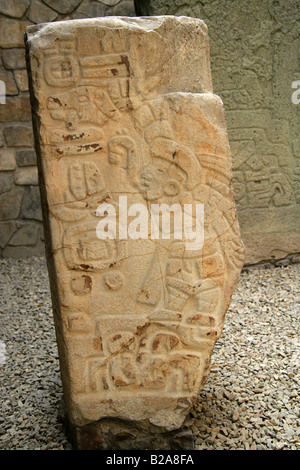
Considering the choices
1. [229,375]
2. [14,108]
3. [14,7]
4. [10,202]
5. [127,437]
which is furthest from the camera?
[10,202]

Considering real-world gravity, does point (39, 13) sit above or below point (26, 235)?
above

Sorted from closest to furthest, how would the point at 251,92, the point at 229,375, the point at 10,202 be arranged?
1. the point at 229,375
2. the point at 251,92
3. the point at 10,202

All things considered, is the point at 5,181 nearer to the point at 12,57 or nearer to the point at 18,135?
the point at 18,135

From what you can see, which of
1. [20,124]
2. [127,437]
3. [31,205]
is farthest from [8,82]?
[127,437]

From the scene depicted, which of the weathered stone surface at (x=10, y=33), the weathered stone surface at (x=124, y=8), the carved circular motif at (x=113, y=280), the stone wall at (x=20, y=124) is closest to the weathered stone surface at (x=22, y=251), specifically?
the stone wall at (x=20, y=124)

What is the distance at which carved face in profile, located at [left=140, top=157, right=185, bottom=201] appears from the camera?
6.10 feet

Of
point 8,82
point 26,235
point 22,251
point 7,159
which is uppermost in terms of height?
point 8,82

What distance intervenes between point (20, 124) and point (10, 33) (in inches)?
26.6

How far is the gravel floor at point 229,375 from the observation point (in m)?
2.09

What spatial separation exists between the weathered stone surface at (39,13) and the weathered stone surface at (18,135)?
82 cm

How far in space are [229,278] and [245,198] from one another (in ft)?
6.32

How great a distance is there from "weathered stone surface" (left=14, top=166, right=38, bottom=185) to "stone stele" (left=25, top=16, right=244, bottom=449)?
2.51 metres

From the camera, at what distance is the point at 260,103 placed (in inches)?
145

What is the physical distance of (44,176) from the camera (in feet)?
6.03
